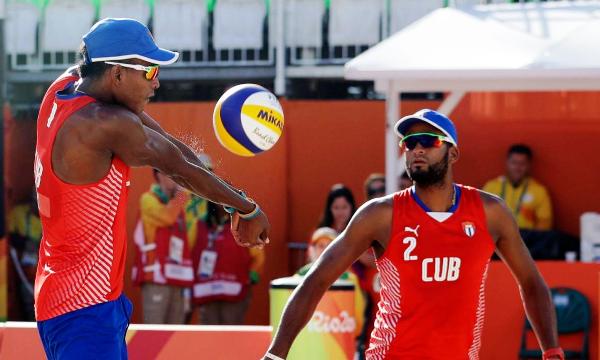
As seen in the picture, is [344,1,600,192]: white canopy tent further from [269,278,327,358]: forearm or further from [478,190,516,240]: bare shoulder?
[269,278,327,358]: forearm

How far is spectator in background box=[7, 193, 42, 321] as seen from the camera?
1348 centimetres

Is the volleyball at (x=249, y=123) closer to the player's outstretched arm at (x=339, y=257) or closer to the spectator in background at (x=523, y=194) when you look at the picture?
the player's outstretched arm at (x=339, y=257)

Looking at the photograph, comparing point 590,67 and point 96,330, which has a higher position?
point 590,67

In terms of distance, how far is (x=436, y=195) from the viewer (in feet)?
18.1

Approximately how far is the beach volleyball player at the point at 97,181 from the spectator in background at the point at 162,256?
6.20 metres

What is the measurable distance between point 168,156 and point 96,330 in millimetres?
779

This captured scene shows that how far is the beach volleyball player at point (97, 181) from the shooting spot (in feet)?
16.1

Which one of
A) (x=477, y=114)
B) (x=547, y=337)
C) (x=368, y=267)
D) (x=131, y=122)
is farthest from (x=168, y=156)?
(x=477, y=114)

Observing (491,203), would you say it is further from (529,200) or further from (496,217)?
Answer: (529,200)

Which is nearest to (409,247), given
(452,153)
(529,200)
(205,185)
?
(452,153)

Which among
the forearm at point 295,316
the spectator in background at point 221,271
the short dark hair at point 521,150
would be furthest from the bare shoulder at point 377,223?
the short dark hair at point 521,150

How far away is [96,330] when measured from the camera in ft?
16.6

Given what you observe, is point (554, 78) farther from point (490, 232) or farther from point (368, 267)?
point (490, 232)

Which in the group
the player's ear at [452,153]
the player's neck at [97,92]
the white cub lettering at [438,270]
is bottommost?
the white cub lettering at [438,270]
